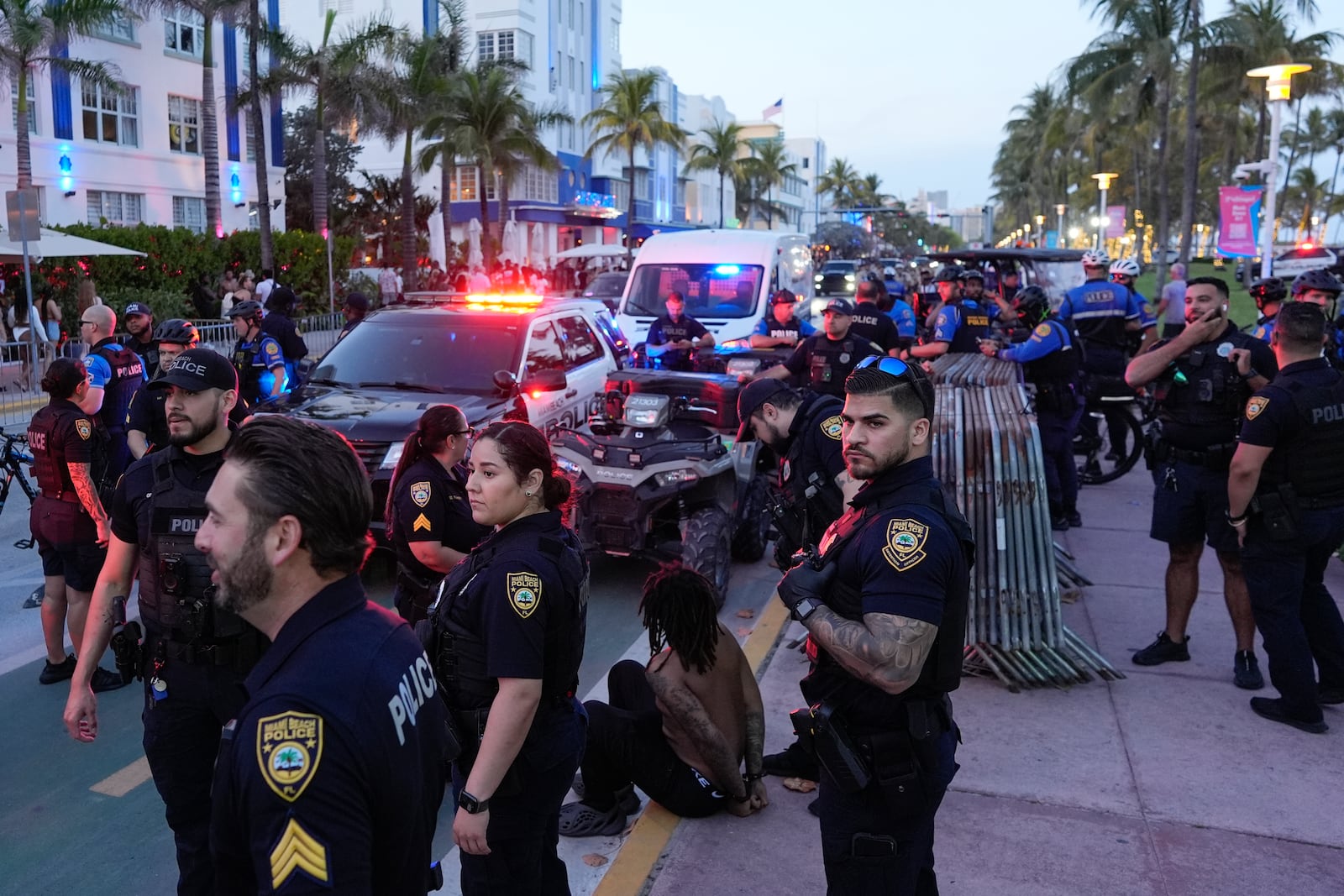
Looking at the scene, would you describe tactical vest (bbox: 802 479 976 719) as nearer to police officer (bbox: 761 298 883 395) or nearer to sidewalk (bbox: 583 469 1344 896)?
sidewalk (bbox: 583 469 1344 896)

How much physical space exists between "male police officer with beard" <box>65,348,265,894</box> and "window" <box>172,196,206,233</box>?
32497 mm

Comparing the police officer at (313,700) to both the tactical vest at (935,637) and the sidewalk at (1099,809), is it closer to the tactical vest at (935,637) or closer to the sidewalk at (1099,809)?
the tactical vest at (935,637)

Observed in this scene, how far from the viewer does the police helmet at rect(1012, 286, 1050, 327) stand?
31.6 ft

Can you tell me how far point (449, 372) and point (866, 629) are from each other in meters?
6.13

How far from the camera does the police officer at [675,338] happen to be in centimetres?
1095

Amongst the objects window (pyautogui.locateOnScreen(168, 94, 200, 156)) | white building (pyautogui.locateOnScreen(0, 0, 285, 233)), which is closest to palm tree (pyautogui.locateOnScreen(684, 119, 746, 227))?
white building (pyautogui.locateOnScreen(0, 0, 285, 233))

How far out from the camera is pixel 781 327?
1212 cm

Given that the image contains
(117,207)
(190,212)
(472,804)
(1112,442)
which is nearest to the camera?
(472,804)

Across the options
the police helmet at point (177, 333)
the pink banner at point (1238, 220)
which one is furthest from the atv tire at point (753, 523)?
the pink banner at point (1238, 220)

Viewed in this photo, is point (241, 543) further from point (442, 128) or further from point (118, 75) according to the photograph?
point (442, 128)

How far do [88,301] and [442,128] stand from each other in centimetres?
2762

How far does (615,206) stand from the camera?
221ft

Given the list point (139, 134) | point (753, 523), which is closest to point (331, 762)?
point (753, 523)

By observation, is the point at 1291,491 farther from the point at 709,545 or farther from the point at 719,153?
the point at 719,153
